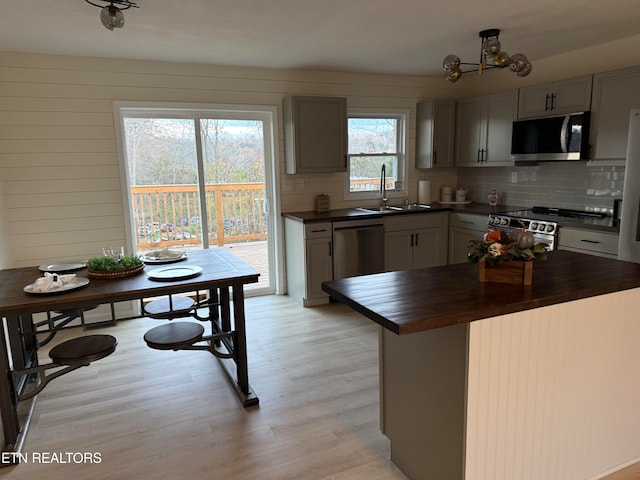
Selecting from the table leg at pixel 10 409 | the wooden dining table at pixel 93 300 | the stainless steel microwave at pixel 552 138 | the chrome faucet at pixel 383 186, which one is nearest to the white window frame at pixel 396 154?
the chrome faucet at pixel 383 186

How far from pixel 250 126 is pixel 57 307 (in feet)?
9.87

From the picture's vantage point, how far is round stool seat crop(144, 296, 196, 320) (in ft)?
9.19

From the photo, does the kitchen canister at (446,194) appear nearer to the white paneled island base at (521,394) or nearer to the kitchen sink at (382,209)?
the kitchen sink at (382,209)

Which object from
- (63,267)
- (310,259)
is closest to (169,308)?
(63,267)

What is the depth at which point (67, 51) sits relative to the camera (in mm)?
3703

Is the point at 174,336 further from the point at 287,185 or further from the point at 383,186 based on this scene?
the point at 383,186

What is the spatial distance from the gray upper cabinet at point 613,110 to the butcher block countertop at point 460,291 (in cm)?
186

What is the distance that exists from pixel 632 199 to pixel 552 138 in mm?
1126

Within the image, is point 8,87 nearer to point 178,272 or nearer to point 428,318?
point 178,272

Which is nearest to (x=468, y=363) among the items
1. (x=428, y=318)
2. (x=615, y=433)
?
(x=428, y=318)

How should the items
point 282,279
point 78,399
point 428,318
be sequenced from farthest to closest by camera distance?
point 282,279, point 78,399, point 428,318

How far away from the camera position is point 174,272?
2607mm

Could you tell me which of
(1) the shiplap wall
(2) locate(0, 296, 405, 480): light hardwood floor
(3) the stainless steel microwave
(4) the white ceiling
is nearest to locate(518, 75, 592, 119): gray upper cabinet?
(3) the stainless steel microwave

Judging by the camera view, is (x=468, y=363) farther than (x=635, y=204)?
No
